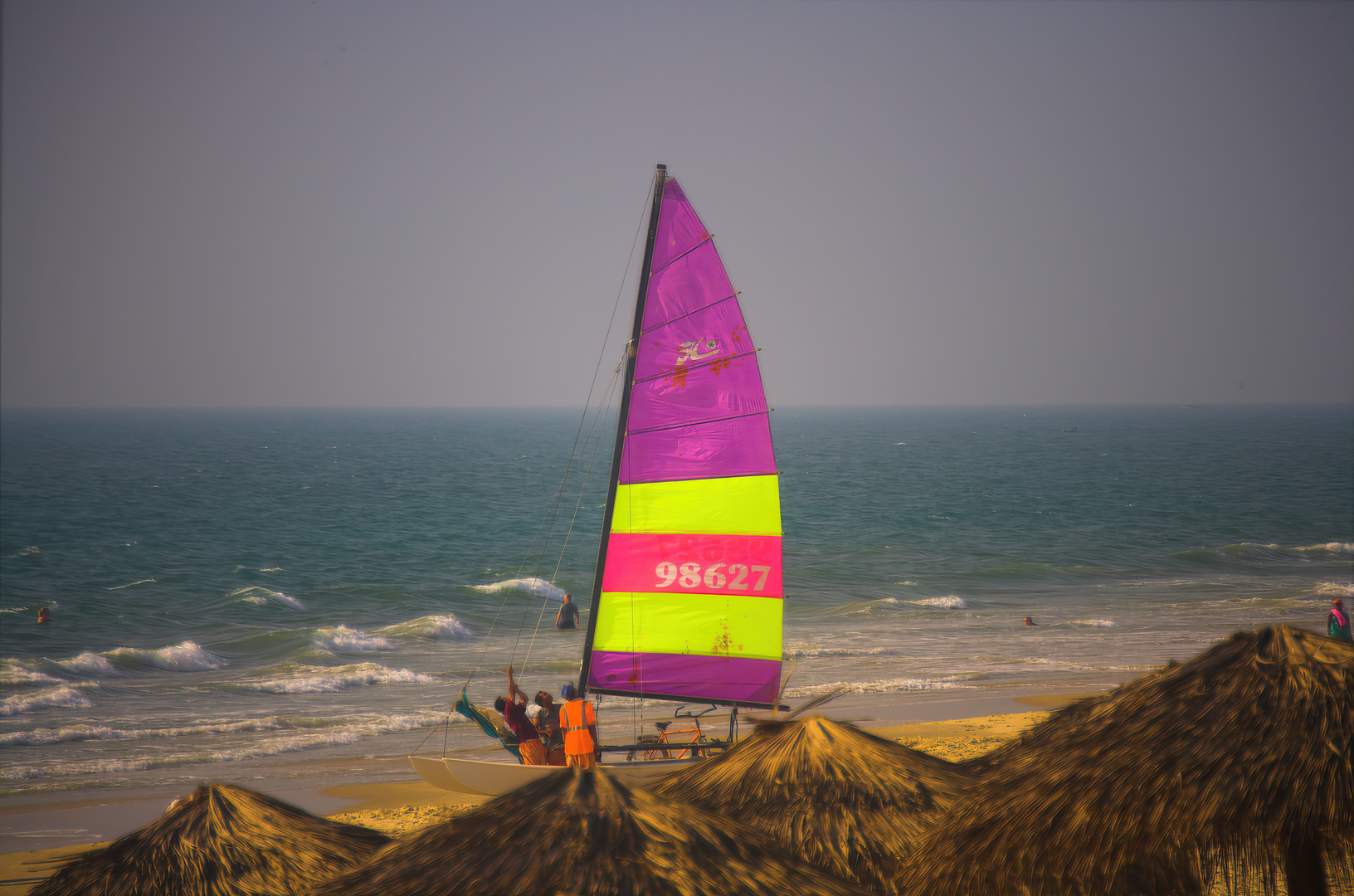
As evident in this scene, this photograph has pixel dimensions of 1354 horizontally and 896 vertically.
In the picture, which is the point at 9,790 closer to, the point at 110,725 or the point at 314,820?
the point at 110,725

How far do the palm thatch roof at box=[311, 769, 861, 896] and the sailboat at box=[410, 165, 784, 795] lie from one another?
664 centimetres

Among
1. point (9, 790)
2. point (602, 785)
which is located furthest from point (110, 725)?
point (602, 785)

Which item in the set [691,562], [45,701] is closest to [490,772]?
[691,562]

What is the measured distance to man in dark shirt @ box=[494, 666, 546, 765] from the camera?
11336 millimetres

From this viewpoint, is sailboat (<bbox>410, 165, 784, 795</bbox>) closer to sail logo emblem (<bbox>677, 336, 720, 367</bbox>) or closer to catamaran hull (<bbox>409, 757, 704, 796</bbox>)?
sail logo emblem (<bbox>677, 336, 720, 367</bbox>)

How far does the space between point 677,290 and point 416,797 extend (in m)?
8.95

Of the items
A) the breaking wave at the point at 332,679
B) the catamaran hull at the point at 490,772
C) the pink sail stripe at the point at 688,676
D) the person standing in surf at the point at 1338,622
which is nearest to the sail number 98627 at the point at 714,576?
the pink sail stripe at the point at 688,676

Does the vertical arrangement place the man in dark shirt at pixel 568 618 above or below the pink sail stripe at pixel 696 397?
below

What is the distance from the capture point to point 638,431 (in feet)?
37.7

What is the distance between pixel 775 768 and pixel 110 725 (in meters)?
17.6

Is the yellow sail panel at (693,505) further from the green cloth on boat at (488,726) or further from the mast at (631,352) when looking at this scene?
the green cloth on boat at (488,726)

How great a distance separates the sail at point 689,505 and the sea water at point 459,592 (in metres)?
1.16

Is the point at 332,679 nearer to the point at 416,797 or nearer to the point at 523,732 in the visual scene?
the point at 416,797

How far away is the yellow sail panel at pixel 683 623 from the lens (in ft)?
38.7
